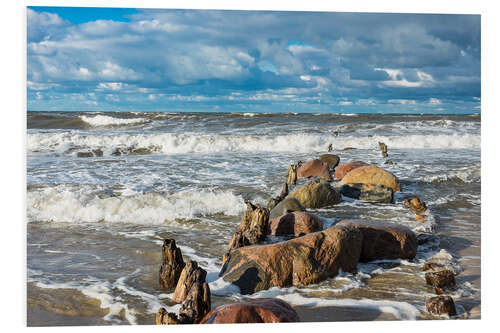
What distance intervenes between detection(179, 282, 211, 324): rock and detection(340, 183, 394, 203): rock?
15.6 ft

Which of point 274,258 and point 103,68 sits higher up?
point 103,68

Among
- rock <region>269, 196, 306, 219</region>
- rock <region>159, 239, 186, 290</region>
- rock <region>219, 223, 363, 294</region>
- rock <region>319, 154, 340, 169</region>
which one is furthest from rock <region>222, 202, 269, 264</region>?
rock <region>319, 154, 340, 169</region>

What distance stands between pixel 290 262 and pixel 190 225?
8.22ft

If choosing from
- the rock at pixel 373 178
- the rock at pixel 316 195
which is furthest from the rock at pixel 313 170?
the rock at pixel 316 195

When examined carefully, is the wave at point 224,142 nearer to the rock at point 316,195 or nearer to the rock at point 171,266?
the rock at point 316,195

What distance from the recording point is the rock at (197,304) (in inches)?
106

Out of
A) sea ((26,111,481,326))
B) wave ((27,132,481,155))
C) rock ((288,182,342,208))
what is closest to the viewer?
sea ((26,111,481,326))

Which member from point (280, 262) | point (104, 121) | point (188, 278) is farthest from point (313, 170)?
point (104, 121)

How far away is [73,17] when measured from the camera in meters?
4.21

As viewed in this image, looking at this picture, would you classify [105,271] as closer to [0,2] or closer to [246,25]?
[0,2]

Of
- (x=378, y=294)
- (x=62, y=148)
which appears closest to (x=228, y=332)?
(x=378, y=294)

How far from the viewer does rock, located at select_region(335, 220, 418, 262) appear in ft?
13.7

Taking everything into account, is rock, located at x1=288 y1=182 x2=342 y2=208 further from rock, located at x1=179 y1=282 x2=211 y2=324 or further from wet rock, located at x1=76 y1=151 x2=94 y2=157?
wet rock, located at x1=76 y1=151 x2=94 y2=157

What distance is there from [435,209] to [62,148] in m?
12.0
